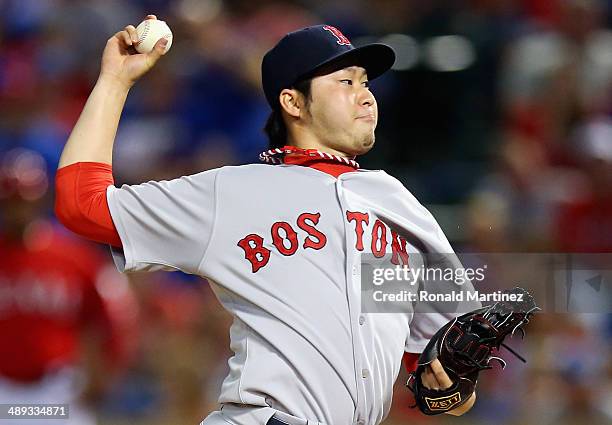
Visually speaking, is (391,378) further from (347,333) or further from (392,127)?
(392,127)

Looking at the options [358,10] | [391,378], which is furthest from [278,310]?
[358,10]

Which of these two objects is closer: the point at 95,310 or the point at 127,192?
the point at 127,192

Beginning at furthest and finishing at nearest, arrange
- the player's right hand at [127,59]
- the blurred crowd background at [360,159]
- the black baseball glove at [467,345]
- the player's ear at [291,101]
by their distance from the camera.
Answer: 1. the blurred crowd background at [360,159]
2. the player's ear at [291,101]
3. the player's right hand at [127,59]
4. the black baseball glove at [467,345]

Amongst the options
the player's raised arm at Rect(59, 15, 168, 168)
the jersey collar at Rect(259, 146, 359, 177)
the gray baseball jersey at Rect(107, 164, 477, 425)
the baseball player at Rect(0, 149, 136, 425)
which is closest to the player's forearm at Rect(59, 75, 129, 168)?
the player's raised arm at Rect(59, 15, 168, 168)

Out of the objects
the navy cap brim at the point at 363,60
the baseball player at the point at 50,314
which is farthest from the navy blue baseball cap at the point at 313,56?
the baseball player at the point at 50,314

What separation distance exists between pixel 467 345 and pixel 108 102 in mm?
1000

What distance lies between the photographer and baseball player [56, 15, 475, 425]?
2.29 meters

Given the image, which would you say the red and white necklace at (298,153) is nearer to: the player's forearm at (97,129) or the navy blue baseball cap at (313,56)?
the navy blue baseball cap at (313,56)

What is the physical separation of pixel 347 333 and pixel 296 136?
60 centimetres

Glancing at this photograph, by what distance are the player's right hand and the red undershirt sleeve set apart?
24cm

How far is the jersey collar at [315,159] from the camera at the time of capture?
2.53 meters

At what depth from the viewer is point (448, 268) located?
2537 mm

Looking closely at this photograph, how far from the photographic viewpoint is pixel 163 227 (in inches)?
93.0

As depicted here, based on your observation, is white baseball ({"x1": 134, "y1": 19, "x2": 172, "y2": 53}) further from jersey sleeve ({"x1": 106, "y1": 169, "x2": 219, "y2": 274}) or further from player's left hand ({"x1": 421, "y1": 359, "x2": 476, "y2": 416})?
player's left hand ({"x1": 421, "y1": 359, "x2": 476, "y2": 416})
